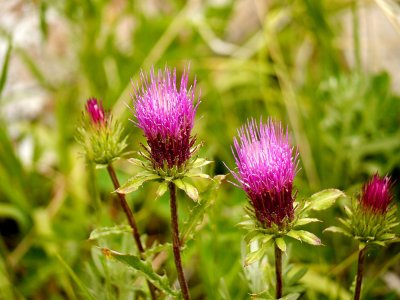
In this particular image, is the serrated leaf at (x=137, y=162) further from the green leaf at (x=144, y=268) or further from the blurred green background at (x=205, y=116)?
the blurred green background at (x=205, y=116)

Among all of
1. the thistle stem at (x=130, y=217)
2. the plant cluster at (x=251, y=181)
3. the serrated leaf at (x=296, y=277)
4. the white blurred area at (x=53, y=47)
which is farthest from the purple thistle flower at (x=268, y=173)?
the white blurred area at (x=53, y=47)

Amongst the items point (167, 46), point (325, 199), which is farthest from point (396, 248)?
point (167, 46)

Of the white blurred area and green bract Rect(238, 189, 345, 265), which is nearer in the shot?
green bract Rect(238, 189, 345, 265)

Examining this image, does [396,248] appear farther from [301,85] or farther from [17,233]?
[17,233]

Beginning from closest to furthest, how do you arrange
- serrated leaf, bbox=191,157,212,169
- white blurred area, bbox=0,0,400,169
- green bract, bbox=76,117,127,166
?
serrated leaf, bbox=191,157,212,169
green bract, bbox=76,117,127,166
white blurred area, bbox=0,0,400,169

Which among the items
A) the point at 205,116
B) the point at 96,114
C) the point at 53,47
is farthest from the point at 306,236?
the point at 53,47

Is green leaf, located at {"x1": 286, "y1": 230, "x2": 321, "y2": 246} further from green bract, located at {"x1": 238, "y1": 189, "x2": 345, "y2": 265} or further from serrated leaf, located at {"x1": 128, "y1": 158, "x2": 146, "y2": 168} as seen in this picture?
serrated leaf, located at {"x1": 128, "y1": 158, "x2": 146, "y2": 168}

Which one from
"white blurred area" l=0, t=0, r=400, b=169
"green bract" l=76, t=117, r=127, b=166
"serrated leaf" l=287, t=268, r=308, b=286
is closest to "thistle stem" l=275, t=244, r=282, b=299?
"serrated leaf" l=287, t=268, r=308, b=286
